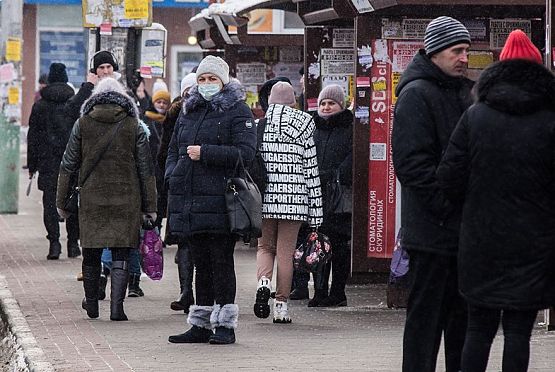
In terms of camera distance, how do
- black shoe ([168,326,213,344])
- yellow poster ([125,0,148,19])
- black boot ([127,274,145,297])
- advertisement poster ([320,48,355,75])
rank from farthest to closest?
yellow poster ([125,0,148,19]), advertisement poster ([320,48,355,75]), black boot ([127,274,145,297]), black shoe ([168,326,213,344])

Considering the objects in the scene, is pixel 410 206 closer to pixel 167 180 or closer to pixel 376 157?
pixel 167 180

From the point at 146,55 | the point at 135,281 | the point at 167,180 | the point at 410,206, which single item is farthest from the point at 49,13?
the point at 410,206

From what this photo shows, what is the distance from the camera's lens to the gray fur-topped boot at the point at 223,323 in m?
9.68

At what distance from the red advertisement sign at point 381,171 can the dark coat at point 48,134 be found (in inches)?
160

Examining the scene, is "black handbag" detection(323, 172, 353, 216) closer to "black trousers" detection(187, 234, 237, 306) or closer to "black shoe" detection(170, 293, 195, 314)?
"black shoe" detection(170, 293, 195, 314)

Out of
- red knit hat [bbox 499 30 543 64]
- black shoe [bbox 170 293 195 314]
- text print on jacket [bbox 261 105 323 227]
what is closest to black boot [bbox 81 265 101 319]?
black shoe [bbox 170 293 195 314]

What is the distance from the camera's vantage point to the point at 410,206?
708 centimetres

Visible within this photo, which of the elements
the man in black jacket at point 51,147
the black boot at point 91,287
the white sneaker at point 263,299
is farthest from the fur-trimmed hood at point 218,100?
the man in black jacket at point 51,147

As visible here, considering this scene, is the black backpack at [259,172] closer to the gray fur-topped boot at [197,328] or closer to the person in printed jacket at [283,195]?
the person in printed jacket at [283,195]

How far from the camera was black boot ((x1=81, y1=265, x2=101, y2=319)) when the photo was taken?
36.6 feet

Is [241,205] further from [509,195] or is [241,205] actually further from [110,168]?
[509,195]

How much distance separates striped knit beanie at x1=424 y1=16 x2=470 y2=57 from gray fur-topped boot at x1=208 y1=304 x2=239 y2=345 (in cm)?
303

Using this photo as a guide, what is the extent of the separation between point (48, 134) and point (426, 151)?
914 centimetres

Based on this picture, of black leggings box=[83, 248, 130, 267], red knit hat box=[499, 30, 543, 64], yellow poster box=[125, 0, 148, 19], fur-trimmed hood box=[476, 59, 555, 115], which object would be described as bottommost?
black leggings box=[83, 248, 130, 267]
